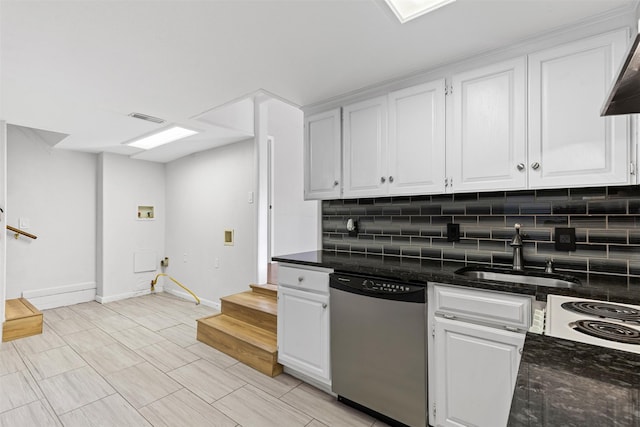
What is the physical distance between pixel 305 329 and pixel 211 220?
265cm

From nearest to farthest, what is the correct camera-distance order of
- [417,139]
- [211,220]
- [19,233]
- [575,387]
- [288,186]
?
[575,387]
[417,139]
[19,233]
[211,220]
[288,186]

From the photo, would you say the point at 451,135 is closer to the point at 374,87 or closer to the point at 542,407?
the point at 374,87

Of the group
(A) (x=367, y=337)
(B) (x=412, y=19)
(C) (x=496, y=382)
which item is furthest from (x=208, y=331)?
(B) (x=412, y=19)

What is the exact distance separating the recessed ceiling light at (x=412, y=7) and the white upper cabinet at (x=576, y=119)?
2.23 feet

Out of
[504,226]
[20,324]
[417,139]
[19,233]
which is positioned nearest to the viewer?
[504,226]

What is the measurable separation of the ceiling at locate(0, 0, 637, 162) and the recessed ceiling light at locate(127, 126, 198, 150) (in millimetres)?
727

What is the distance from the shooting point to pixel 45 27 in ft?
5.43

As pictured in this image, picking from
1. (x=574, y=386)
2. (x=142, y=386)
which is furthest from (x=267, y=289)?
(x=574, y=386)

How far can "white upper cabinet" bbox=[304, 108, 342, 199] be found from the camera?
8.50 feet

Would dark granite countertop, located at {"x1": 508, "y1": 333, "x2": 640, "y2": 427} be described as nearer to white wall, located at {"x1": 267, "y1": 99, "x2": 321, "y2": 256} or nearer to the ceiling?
the ceiling

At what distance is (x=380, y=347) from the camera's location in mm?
1907

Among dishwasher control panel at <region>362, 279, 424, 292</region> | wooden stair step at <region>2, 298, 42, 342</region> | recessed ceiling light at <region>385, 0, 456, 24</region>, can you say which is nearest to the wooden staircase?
dishwasher control panel at <region>362, 279, 424, 292</region>

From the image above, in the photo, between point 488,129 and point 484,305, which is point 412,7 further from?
point 484,305

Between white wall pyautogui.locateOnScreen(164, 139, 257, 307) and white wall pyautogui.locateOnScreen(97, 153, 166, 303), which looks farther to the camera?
white wall pyautogui.locateOnScreen(97, 153, 166, 303)
